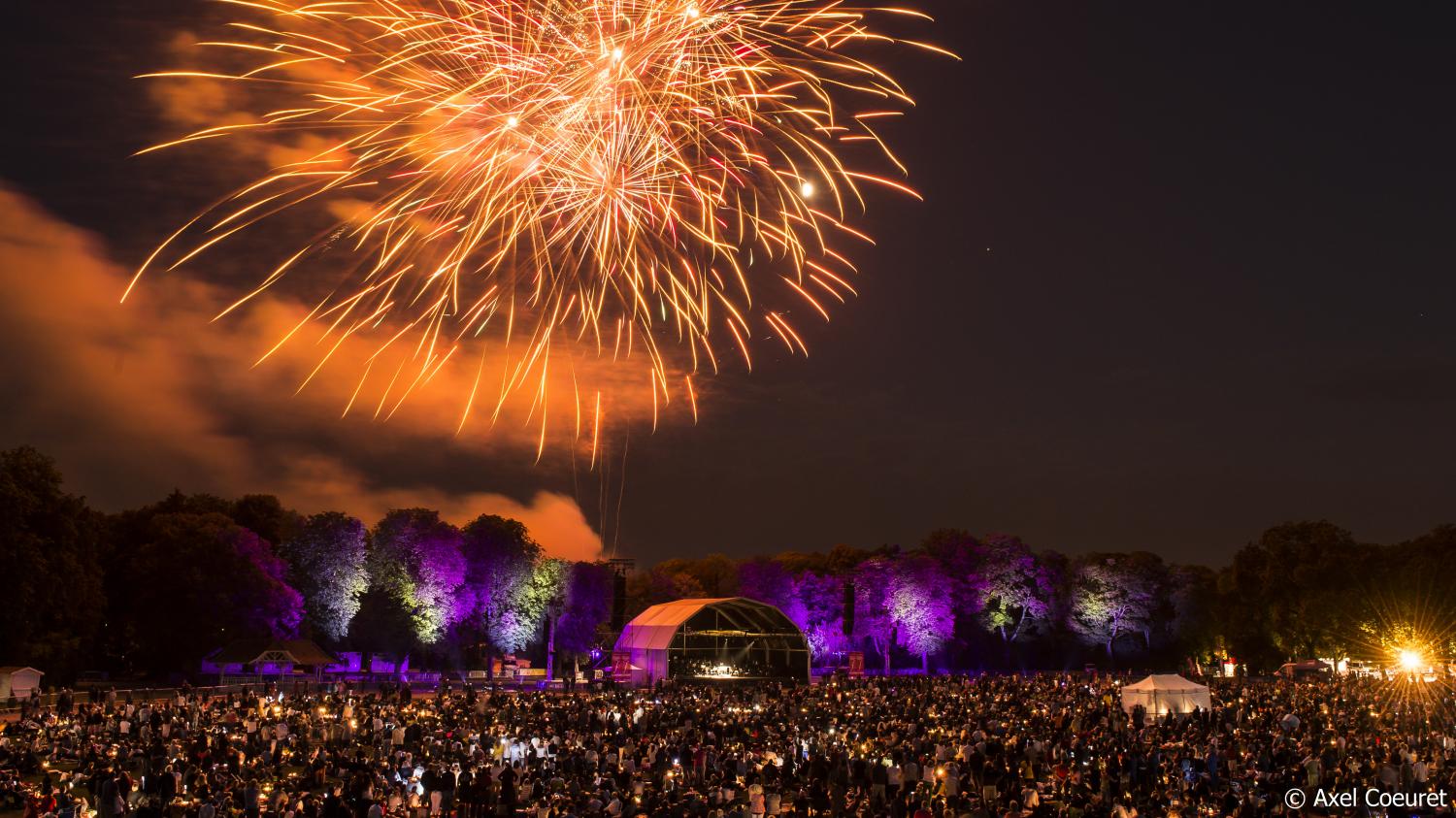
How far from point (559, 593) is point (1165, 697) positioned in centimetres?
4735

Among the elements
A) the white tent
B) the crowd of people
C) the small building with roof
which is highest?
the small building with roof

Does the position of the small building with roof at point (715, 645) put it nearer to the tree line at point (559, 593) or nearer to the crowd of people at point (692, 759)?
the tree line at point (559, 593)

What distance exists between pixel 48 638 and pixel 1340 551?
7246 centimetres

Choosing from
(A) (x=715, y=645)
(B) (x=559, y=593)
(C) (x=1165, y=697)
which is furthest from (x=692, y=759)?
(B) (x=559, y=593)

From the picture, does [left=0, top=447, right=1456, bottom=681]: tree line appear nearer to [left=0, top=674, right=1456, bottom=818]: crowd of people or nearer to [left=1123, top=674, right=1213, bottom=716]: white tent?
[left=0, top=674, right=1456, bottom=818]: crowd of people

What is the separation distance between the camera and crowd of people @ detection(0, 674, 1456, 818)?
19.8 m

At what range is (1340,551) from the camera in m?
76.8

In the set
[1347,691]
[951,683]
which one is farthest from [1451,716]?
[951,683]

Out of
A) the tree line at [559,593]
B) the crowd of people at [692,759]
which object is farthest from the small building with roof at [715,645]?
the crowd of people at [692,759]

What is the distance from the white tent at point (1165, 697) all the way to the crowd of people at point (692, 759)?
441 mm

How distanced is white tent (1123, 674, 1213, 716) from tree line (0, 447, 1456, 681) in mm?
39338

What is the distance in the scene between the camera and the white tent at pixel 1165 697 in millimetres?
35188

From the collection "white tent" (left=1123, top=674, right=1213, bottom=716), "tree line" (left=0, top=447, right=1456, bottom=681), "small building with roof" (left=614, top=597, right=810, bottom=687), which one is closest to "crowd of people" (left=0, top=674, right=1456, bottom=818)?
"white tent" (left=1123, top=674, right=1213, bottom=716)

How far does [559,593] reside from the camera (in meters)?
76.2
